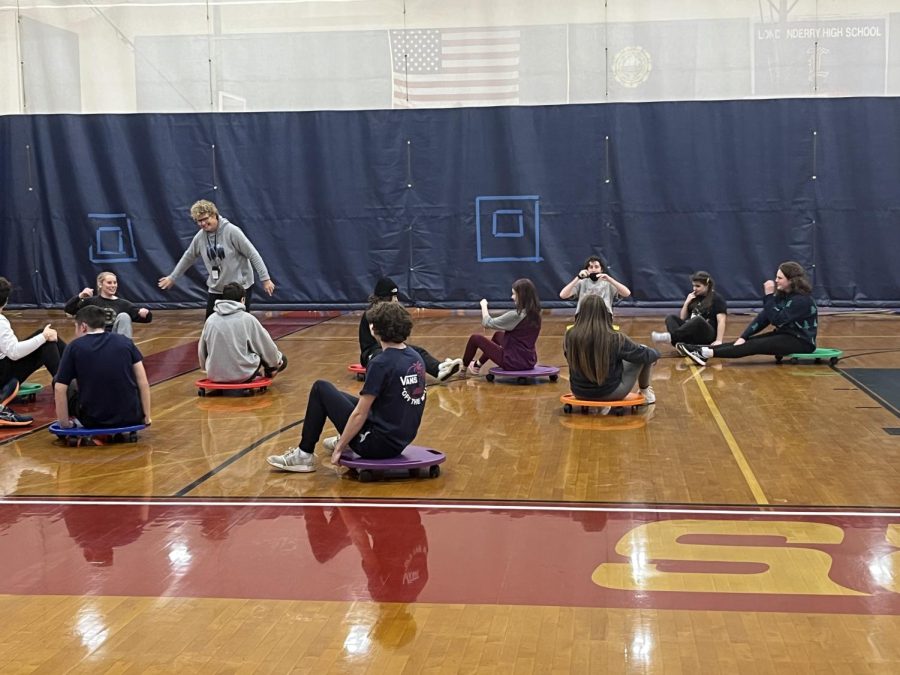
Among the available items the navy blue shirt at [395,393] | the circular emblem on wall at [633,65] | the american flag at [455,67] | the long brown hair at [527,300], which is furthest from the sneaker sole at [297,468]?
the circular emblem on wall at [633,65]

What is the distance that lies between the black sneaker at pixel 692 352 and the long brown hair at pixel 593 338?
3.31 metres

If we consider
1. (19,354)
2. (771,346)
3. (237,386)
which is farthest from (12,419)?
(771,346)

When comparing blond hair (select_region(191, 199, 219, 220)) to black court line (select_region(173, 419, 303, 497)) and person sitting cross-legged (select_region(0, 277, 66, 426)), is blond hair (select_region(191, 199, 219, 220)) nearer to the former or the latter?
person sitting cross-legged (select_region(0, 277, 66, 426))

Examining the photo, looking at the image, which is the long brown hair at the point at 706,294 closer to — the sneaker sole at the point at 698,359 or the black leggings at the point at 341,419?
the sneaker sole at the point at 698,359

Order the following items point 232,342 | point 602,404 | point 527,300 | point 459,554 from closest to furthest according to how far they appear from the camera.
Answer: point 459,554 → point 602,404 → point 232,342 → point 527,300

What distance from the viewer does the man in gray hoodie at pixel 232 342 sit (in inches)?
427

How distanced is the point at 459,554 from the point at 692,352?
284 inches

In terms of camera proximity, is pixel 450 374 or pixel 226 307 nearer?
pixel 226 307

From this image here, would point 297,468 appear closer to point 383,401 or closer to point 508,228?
point 383,401

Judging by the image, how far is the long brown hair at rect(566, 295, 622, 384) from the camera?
30.8 feet

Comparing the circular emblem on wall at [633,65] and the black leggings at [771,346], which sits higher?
the circular emblem on wall at [633,65]

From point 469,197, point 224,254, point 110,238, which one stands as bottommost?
point 224,254

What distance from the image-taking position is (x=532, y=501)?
709cm

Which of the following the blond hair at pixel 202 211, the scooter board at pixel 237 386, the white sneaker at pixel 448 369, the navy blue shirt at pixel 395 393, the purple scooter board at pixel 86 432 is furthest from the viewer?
the blond hair at pixel 202 211
